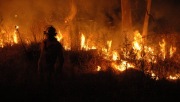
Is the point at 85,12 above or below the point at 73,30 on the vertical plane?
above

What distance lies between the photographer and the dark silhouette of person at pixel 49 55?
872 centimetres

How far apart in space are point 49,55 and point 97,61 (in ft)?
7.60

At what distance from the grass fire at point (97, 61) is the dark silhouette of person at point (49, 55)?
367 millimetres

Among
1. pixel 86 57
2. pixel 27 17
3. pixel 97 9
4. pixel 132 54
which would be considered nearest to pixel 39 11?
pixel 27 17

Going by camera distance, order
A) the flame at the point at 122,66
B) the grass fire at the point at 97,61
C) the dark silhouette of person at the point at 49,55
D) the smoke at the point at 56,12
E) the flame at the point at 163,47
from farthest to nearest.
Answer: the smoke at the point at 56,12 → the flame at the point at 163,47 → the flame at the point at 122,66 → the dark silhouette of person at the point at 49,55 → the grass fire at the point at 97,61

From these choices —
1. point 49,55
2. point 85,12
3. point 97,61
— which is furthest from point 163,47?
point 85,12

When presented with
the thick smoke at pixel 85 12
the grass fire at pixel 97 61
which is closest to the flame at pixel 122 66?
the grass fire at pixel 97 61

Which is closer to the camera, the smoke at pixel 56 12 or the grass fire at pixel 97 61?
the grass fire at pixel 97 61

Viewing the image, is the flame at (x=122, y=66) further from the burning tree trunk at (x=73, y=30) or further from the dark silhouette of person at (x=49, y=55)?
the dark silhouette of person at (x=49, y=55)

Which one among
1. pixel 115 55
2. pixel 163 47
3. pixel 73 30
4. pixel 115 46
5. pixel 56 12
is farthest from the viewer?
pixel 56 12

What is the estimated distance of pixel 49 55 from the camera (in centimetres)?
880

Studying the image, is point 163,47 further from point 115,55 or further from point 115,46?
point 115,46

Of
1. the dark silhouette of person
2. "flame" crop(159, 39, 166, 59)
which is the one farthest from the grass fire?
the dark silhouette of person

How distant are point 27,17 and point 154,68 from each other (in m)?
9.22
